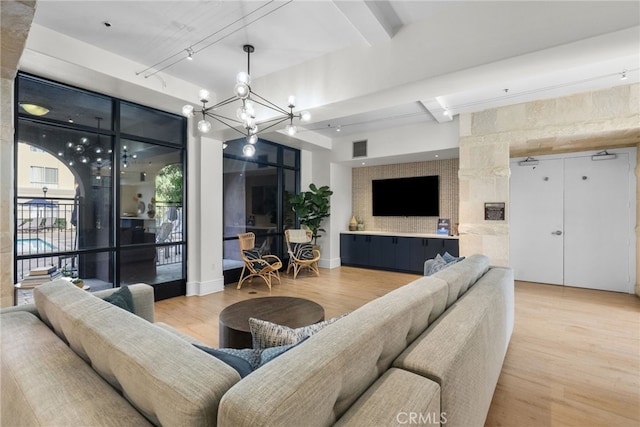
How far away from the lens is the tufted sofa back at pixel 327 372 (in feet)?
2.27

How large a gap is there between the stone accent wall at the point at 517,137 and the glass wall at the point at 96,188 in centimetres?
467

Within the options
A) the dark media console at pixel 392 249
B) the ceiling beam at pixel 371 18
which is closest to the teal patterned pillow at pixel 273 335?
the ceiling beam at pixel 371 18

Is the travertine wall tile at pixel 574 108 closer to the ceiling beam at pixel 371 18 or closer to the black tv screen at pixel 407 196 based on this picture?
the black tv screen at pixel 407 196

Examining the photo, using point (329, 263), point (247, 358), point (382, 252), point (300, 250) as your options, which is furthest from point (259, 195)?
point (247, 358)

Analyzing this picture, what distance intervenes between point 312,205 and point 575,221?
482 centimetres

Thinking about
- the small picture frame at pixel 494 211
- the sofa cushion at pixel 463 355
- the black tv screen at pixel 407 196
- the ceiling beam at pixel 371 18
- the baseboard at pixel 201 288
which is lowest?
the baseboard at pixel 201 288

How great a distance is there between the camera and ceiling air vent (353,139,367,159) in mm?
6285

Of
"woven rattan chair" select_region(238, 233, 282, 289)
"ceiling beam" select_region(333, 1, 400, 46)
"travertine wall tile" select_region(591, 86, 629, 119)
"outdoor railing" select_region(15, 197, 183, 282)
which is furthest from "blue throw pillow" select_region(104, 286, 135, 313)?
"travertine wall tile" select_region(591, 86, 629, 119)

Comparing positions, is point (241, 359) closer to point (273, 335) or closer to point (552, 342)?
point (273, 335)

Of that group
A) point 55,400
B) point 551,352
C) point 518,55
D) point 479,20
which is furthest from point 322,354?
point 551,352

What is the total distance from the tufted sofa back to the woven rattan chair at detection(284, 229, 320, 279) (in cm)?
470

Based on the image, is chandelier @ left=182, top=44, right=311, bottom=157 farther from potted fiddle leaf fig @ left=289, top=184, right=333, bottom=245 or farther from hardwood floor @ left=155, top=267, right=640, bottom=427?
potted fiddle leaf fig @ left=289, top=184, right=333, bottom=245

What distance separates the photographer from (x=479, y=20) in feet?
7.84

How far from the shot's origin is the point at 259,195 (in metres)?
6.12
